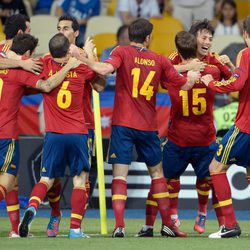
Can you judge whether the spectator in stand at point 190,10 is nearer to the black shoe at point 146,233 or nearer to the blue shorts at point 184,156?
the blue shorts at point 184,156

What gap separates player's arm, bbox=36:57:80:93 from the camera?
11.4 m

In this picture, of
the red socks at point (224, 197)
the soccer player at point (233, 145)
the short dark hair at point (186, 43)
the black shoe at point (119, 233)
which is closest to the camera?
the soccer player at point (233, 145)

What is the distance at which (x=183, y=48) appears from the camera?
39.3 feet

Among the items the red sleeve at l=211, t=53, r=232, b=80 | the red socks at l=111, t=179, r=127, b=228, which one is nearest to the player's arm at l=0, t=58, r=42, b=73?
the red socks at l=111, t=179, r=127, b=228

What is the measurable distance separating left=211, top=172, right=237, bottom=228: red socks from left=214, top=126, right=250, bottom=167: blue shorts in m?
0.19

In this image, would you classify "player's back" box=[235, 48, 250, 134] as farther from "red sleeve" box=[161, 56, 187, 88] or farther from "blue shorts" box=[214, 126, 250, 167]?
"red sleeve" box=[161, 56, 187, 88]

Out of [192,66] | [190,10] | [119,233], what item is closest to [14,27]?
[192,66]

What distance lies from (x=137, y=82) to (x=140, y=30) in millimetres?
523

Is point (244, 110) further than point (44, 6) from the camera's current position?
No

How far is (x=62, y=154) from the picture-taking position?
1147 centimetres

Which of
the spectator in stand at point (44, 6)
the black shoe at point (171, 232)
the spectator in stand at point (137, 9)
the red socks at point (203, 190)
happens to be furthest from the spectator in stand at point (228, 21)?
the black shoe at point (171, 232)

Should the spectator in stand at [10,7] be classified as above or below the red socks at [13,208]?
above

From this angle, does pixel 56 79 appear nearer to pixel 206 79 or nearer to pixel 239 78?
pixel 206 79

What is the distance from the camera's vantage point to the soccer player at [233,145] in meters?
11.3
